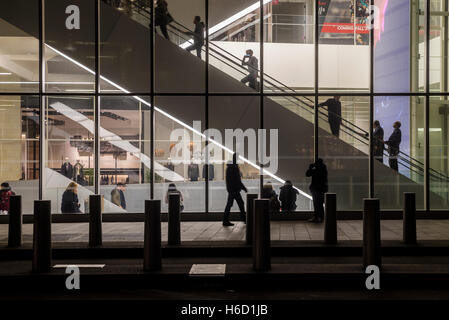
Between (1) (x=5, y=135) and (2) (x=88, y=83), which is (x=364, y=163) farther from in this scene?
(1) (x=5, y=135)

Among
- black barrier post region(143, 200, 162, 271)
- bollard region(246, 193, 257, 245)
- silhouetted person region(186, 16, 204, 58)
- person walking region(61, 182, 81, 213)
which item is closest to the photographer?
black barrier post region(143, 200, 162, 271)

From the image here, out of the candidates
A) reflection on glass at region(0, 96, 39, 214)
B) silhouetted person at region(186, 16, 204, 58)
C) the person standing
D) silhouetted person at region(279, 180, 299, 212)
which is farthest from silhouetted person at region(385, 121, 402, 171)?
reflection on glass at region(0, 96, 39, 214)

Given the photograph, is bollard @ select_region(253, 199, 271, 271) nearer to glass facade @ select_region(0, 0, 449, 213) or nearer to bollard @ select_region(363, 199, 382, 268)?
bollard @ select_region(363, 199, 382, 268)

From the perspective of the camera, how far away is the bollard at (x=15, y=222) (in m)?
7.06

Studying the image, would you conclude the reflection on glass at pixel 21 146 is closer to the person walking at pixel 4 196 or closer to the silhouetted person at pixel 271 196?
the person walking at pixel 4 196

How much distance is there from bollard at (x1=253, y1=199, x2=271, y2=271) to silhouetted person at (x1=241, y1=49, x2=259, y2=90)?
6062 millimetres

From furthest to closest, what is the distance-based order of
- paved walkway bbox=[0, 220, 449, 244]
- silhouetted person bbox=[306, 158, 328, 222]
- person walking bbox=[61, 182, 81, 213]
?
person walking bbox=[61, 182, 81, 213]
silhouetted person bbox=[306, 158, 328, 222]
paved walkway bbox=[0, 220, 449, 244]

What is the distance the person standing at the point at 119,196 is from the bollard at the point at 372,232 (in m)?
7.08

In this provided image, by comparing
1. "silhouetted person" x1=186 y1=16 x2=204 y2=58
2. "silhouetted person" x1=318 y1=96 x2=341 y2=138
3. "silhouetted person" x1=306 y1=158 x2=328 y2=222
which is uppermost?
"silhouetted person" x1=186 y1=16 x2=204 y2=58

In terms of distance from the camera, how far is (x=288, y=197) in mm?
10820

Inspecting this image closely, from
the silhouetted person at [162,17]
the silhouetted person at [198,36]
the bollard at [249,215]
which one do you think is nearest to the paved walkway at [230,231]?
the bollard at [249,215]

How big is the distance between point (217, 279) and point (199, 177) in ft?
18.5

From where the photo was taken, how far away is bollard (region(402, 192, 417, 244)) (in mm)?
7086

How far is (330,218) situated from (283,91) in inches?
191
